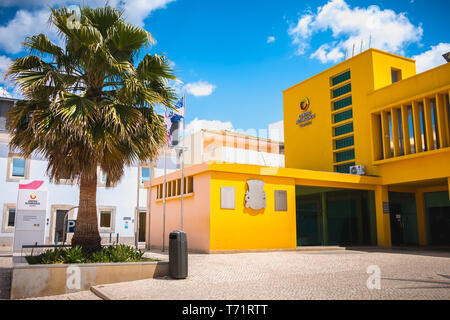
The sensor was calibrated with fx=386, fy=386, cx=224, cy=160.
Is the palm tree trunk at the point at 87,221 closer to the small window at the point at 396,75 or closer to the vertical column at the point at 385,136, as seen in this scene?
the vertical column at the point at 385,136

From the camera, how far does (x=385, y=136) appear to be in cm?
2052

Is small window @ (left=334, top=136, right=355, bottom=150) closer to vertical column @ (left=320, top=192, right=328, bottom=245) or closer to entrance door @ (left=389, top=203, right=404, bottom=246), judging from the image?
entrance door @ (left=389, top=203, right=404, bottom=246)

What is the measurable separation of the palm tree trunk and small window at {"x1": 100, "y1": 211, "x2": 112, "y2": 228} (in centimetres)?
1651

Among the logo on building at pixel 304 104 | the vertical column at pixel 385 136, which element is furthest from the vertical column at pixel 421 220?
the logo on building at pixel 304 104

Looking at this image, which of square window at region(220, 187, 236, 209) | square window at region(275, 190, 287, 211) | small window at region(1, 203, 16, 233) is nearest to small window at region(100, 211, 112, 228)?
small window at region(1, 203, 16, 233)

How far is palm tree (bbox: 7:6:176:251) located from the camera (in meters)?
9.45

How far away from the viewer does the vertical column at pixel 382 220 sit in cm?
2036

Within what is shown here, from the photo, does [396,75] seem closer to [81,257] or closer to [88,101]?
[88,101]

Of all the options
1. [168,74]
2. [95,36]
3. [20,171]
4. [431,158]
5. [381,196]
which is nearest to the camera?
[95,36]

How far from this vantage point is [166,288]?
314 inches

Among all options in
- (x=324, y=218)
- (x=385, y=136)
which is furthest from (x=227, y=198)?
(x=385, y=136)
